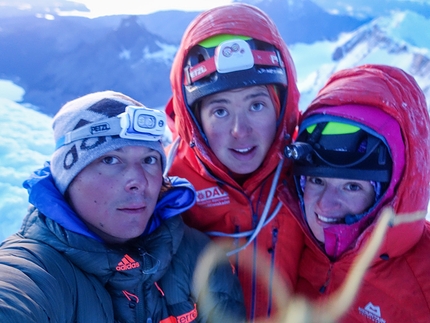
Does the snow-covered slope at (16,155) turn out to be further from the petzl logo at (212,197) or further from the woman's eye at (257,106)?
the woman's eye at (257,106)

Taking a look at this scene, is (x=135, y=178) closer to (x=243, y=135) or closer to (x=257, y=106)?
(x=243, y=135)

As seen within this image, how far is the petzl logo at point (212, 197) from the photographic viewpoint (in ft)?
5.55

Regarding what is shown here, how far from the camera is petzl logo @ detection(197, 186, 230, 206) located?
1.69 metres

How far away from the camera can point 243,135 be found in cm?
153

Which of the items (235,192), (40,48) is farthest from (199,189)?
(40,48)

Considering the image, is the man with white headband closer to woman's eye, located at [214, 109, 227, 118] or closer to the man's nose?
the man's nose

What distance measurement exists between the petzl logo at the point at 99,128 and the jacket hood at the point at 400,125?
94 centimetres

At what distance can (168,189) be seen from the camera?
150 cm

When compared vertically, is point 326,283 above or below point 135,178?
below

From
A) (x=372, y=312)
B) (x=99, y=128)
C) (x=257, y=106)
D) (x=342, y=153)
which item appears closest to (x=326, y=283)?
(x=372, y=312)

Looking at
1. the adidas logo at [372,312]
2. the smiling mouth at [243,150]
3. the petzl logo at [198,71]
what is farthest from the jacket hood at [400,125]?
the petzl logo at [198,71]

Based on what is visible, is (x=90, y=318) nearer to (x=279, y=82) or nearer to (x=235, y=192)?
(x=235, y=192)

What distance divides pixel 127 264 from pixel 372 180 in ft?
3.50

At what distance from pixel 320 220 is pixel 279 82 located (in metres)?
0.73
